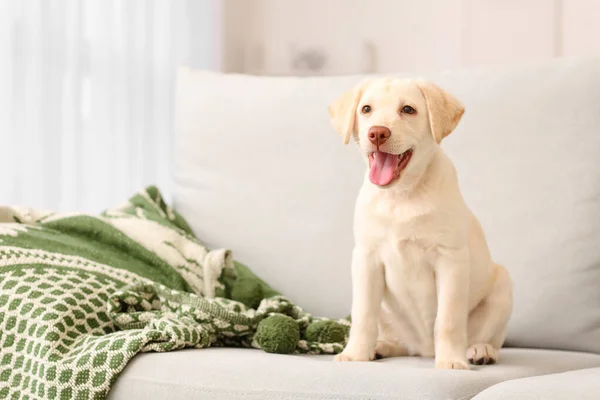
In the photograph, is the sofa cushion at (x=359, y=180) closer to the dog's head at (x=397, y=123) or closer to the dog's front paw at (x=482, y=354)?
the dog's front paw at (x=482, y=354)

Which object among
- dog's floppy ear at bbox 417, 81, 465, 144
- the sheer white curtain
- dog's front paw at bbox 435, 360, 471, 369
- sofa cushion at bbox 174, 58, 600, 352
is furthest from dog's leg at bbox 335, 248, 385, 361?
the sheer white curtain

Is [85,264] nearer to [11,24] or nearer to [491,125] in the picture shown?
[491,125]

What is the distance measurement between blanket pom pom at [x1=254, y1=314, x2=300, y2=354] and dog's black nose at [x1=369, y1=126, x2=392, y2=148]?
37 centimetres

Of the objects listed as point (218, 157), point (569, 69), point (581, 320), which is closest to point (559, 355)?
point (581, 320)

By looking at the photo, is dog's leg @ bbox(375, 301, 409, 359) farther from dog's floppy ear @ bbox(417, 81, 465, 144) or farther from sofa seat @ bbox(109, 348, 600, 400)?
dog's floppy ear @ bbox(417, 81, 465, 144)

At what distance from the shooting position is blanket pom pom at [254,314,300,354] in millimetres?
1413

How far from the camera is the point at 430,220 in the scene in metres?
1.30

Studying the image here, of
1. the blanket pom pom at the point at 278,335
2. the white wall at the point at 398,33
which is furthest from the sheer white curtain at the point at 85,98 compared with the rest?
the blanket pom pom at the point at 278,335

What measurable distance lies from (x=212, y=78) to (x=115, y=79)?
79 centimetres

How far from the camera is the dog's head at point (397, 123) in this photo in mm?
1250

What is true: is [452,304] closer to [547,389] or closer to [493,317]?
[493,317]

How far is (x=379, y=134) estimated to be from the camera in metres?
1.24

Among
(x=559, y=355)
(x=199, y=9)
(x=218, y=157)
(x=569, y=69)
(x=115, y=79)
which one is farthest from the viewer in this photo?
(x=199, y=9)

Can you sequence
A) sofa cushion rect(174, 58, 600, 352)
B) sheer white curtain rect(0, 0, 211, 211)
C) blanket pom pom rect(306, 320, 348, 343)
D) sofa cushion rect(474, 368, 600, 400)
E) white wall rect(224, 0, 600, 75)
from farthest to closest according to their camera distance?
white wall rect(224, 0, 600, 75) < sheer white curtain rect(0, 0, 211, 211) < sofa cushion rect(174, 58, 600, 352) < blanket pom pom rect(306, 320, 348, 343) < sofa cushion rect(474, 368, 600, 400)
